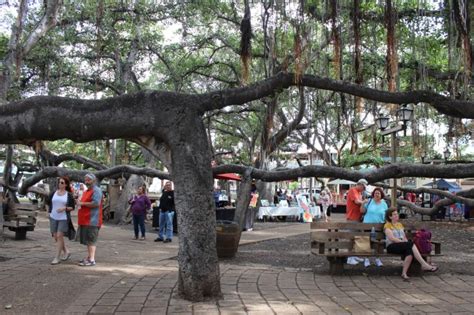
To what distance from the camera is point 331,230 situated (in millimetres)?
8875

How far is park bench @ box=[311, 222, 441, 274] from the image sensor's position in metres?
8.41

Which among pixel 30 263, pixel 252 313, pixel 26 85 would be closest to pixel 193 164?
pixel 252 313

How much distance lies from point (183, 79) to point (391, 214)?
1307 centimetres

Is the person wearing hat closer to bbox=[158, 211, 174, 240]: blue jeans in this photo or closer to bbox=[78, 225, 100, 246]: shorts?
bbox=[78, 225, 100, 246]: shorts

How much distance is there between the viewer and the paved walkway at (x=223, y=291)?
5.86 metres

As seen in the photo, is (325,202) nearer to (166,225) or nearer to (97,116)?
(166,225)

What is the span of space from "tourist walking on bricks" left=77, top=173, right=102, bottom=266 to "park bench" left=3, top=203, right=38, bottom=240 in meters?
4.04

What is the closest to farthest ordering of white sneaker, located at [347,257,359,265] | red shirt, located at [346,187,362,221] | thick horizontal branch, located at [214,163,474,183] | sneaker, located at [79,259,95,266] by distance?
1. thick horizontal branch, located at [214,163,474,183]
2. sneaker, located at [79,259,95,266]
3. white sneaker, located at [347,257,359,265]
4. red shirt, located at [346,187,362,221]

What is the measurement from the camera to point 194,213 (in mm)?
6203

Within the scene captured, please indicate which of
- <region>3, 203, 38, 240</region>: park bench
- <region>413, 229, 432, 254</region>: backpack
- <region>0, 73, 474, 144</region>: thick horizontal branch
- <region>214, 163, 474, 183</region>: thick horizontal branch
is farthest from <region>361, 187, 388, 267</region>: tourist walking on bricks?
<region>3, 203, 38, 240</region>: park bench

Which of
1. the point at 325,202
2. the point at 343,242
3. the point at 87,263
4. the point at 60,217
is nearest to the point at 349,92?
the point at 343,242

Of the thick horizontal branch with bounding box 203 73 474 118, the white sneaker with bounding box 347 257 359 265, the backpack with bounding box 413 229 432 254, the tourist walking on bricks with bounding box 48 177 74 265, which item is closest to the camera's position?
the thick horizontal branch with bounding box 203 73 474 118

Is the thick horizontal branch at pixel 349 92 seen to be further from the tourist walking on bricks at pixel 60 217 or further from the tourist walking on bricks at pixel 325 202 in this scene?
the tourist walking on bricks at pixel 325 202

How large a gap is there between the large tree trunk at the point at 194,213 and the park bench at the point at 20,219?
300 inches
